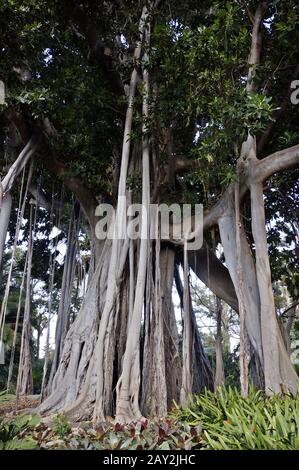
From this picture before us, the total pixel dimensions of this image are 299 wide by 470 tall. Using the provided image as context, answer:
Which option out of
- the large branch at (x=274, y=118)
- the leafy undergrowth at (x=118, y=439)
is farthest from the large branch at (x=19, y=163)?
the large branch at (x=274, y=118)

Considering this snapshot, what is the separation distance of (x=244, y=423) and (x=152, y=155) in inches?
134

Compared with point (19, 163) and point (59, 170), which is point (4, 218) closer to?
point (19, 163)

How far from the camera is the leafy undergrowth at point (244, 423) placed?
1.81 metres

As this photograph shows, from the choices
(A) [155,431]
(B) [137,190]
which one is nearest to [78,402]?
(A) [155,431]

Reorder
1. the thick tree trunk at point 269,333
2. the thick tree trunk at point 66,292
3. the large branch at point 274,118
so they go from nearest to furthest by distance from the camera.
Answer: the thick tree trunk at point 269,333, the large branch at point 274,118, the thick tree trunk at point 66,292

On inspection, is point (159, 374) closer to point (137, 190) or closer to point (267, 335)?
point (267, 335)

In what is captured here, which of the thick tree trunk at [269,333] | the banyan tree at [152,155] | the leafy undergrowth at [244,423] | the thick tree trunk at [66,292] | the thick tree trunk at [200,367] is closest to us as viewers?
the leafy undergrowth at [244,423]

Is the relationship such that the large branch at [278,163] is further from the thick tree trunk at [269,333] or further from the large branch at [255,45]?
the large branch at [255,45]

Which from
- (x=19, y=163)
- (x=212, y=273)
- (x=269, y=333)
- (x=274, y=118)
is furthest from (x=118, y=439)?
(x=274, y=118)

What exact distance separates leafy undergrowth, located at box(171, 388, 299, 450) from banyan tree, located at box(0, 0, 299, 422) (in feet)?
2.01

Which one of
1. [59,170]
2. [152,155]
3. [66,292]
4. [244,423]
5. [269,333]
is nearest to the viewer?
[244,423]

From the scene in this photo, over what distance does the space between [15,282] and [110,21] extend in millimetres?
8288

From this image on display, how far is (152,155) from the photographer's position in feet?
15.6

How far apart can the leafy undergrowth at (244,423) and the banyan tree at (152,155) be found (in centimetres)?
61
